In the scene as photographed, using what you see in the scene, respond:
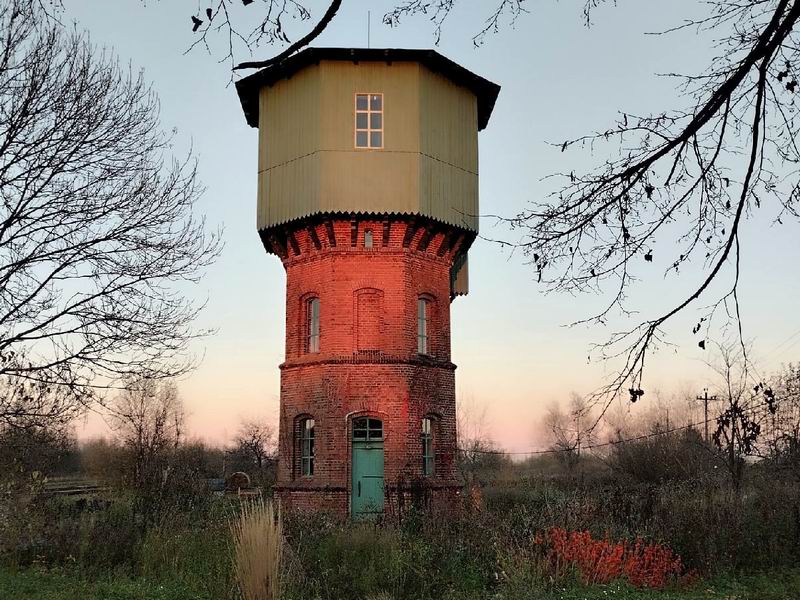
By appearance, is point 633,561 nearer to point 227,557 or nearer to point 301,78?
point 227,557

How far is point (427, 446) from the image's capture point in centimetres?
1936

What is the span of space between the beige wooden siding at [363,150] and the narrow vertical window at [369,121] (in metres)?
0.17

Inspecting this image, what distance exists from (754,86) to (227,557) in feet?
31.7

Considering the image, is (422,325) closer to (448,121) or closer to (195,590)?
(448,121)

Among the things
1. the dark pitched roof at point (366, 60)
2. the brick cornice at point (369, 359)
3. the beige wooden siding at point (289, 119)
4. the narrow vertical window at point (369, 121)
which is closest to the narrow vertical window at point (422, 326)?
the brick cornice at point (369, 359)

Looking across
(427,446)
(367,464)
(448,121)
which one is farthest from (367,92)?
(367,464)

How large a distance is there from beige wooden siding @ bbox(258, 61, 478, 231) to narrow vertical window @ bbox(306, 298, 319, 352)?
226cm

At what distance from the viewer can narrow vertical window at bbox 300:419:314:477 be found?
19.2 meters

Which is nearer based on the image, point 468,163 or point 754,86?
point 754,86

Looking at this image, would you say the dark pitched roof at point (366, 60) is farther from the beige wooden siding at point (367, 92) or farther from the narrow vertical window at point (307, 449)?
the narrow vertical window at point (307, 449)

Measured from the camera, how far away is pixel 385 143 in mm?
18984

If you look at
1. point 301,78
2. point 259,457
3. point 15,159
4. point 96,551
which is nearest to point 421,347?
point 301,78

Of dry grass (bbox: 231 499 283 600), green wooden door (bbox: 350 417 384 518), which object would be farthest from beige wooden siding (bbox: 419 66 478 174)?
dry grass (bbox: 231 499 283 600)

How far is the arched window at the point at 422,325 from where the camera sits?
19.7 m
